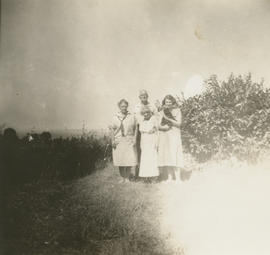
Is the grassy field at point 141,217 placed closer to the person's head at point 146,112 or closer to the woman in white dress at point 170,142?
the woman in white dress at point 170,142

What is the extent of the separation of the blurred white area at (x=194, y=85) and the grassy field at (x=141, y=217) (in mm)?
1019

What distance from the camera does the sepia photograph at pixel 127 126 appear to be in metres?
3.57

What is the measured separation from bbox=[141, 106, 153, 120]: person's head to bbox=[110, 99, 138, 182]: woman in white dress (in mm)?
130

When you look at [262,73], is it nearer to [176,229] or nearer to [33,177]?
[176,229]

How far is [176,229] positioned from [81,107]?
159cm

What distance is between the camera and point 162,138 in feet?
14.1

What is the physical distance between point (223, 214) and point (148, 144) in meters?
1.17

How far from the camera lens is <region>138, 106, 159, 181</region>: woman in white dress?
4211 mm

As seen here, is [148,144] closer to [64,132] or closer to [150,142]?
[150,142]

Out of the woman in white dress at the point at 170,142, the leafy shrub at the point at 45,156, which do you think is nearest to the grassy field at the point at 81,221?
the leafy shrub at the point at 45,156

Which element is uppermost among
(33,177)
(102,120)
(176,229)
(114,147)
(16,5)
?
A: (16,5)

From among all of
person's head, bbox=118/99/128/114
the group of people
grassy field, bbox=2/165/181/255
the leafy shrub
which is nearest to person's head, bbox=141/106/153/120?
the group of people

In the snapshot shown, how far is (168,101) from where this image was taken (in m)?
4.12

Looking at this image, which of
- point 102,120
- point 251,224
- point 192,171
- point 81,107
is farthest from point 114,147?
point 251,224
